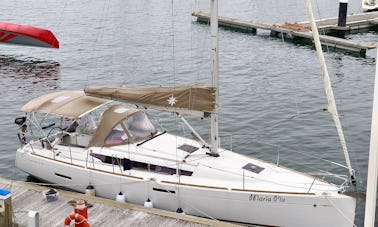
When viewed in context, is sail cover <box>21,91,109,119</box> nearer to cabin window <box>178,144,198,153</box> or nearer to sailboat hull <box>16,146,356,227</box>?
sailboat hull <box>16,146,356,227</box>

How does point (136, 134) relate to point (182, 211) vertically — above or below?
above

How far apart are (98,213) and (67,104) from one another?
5.50 m

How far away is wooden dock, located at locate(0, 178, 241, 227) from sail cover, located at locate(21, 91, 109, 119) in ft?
10.9

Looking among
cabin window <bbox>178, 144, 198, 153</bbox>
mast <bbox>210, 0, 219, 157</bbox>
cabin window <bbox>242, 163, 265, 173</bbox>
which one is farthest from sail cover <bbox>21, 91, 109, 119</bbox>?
cabin window <bbox>242, 163, 265, 173</bbox>

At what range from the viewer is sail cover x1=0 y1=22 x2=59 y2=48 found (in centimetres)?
4988

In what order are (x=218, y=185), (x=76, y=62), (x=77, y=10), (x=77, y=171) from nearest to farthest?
(x=218, y=185), (x=77, y=171), (x=76, y=62), (x=77, y=10)

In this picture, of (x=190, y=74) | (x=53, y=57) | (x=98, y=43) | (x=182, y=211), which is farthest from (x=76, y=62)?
(x=182, y=211)

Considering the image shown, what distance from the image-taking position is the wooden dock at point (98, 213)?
1691cm

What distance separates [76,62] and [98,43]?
276 inches

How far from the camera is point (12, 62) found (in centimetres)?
4775

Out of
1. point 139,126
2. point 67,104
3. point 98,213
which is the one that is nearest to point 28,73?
point 67,104

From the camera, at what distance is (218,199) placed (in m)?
17.5

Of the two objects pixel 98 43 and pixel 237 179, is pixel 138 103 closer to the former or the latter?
pixel 237 179

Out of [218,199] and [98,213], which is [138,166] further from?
[218,199]
